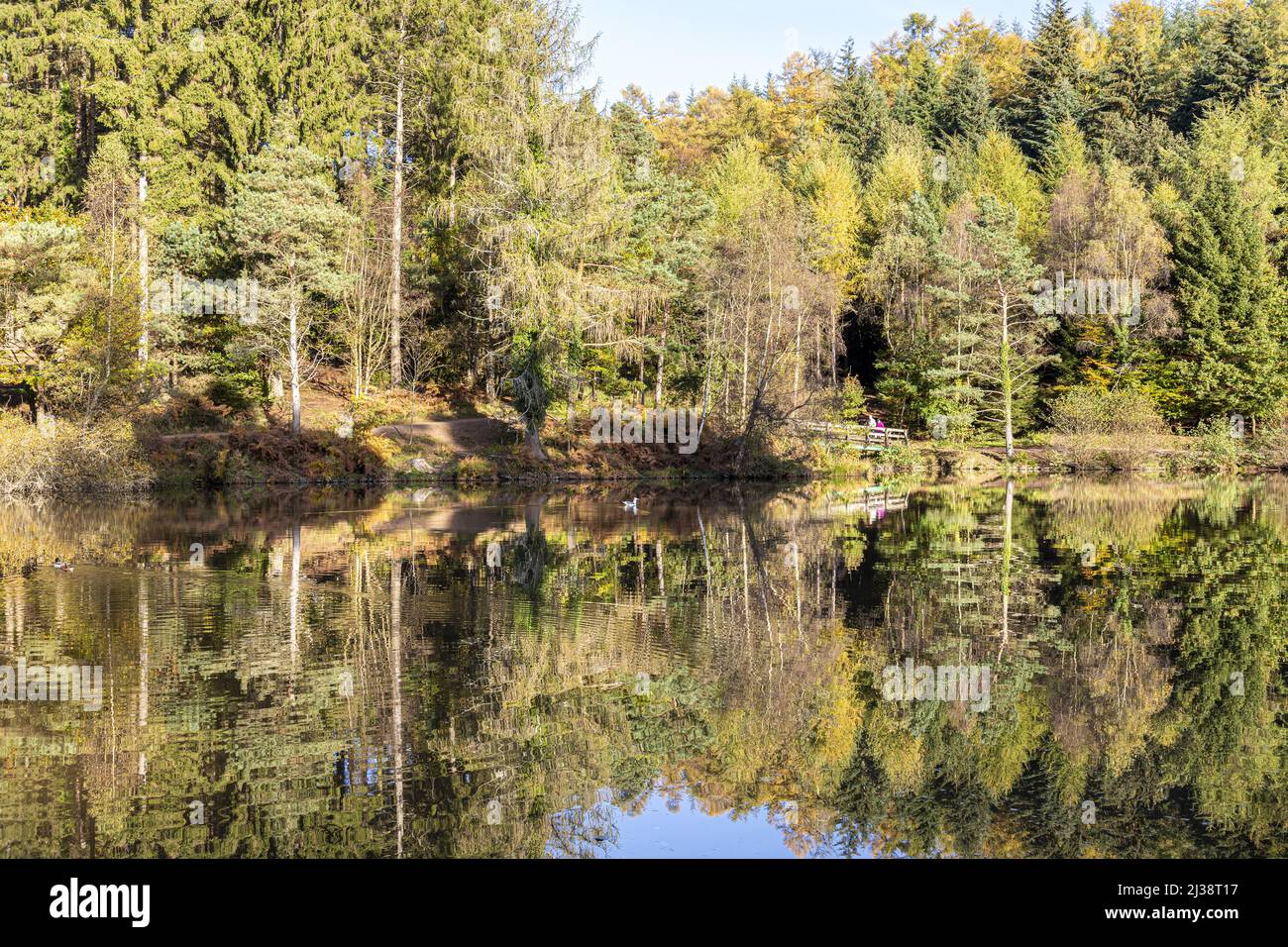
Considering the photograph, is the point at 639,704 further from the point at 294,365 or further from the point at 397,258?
the point at 397,258

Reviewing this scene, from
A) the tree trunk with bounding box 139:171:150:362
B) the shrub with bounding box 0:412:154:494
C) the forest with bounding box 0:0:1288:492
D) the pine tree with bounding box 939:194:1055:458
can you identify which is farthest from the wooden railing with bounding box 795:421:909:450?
the shrub with bounding box 0:412:154:494

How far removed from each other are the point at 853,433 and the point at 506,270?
18.3 meters

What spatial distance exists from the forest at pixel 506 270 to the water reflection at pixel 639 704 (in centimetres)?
1726

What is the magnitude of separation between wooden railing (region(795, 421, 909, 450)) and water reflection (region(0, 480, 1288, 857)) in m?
24.5

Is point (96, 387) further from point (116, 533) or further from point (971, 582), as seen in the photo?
point (971, 582)

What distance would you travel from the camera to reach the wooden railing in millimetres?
44219

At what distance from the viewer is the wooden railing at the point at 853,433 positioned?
1741 inches

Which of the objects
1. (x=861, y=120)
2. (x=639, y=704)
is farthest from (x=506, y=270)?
(x=861, y=120)

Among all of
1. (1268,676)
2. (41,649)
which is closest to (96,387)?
(41,649)

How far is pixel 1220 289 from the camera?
48875 millimetres

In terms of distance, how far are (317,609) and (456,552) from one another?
18.2 feet

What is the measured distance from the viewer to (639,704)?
30.7 ft

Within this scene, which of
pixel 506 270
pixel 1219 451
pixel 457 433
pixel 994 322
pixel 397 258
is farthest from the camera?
pixel 994 322

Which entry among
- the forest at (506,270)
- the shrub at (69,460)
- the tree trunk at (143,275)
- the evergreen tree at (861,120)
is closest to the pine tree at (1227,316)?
the forest at (506,270)
